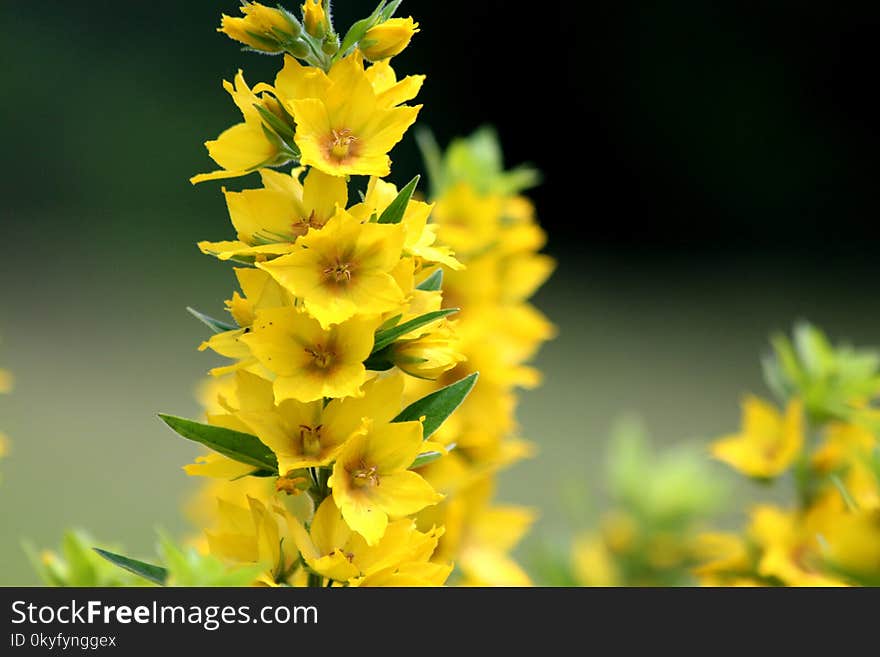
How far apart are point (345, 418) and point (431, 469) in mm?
486

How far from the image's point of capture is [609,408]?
5.80m

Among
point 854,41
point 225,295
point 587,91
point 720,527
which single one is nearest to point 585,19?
point 587,91

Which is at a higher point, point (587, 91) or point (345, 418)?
point (587, 91)

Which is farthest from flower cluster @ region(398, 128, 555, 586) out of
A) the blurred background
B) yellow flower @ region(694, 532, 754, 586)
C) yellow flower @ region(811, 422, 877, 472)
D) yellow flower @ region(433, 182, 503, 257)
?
the blurred background

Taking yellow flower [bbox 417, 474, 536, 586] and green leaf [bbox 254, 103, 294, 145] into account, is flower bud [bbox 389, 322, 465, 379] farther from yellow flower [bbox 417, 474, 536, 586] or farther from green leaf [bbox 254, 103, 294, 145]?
yellow flower [bbox 417, 474, 536, 586]

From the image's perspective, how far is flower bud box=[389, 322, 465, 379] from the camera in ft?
2.44

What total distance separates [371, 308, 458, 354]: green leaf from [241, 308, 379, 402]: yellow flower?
2 centimetres

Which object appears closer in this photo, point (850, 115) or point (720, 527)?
point (720, 527)

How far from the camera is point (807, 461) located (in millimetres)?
1102

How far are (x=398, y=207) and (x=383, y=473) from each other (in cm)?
17

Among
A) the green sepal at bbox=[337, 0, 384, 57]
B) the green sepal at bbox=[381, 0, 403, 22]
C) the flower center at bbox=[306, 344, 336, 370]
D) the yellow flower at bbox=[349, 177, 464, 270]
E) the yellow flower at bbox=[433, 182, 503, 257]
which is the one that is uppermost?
the yellow flower at bbox=[433, 182, 503, 257]

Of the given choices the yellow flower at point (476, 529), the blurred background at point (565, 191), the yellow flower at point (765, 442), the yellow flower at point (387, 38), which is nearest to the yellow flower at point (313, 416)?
the yellow flower at point (387, 38)
